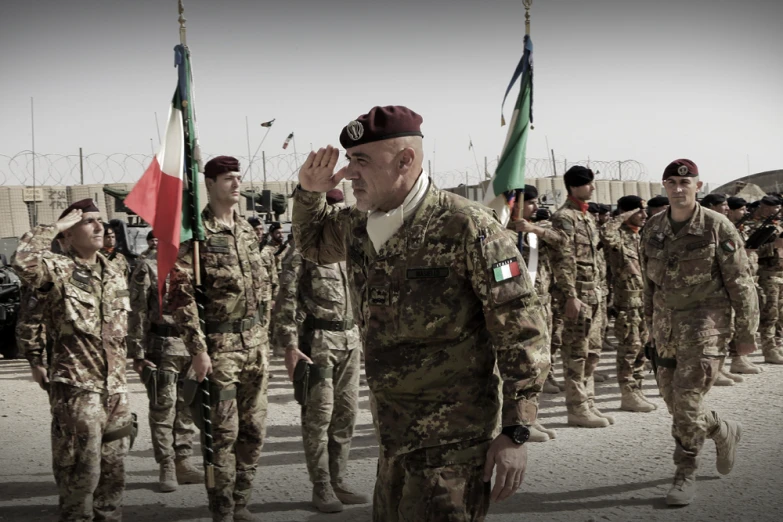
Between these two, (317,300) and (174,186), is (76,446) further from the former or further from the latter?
(317,300)

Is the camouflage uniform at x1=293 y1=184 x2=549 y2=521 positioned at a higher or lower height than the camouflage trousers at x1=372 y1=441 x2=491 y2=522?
higher

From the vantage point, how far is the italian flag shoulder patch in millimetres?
2957

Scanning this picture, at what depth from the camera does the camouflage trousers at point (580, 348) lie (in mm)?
8359

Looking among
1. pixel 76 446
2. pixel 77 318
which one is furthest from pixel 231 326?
pixel 76 446

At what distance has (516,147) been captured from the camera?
6.77 meters

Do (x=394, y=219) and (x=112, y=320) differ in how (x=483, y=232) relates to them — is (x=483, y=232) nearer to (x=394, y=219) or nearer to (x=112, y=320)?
(x=394, y=219)

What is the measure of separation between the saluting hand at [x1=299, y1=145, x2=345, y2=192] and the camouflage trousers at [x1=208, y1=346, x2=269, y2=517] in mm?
2052

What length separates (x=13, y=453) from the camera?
302 inches

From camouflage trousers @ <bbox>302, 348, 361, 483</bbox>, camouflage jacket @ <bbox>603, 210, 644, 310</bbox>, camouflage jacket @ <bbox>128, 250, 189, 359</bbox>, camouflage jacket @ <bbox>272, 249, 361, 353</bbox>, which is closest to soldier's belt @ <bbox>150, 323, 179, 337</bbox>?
camouflage jacket @ <bbox>128, 250, 189, 359</bbox>

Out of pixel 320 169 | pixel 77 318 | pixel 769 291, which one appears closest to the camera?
pixel 320 169

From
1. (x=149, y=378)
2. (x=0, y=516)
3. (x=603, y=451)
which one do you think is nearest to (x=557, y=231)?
(x=603, y=451)

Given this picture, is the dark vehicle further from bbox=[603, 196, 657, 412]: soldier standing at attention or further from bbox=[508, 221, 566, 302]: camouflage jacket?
bbox=[603, 196, 657, 412]: soldier standing at attention

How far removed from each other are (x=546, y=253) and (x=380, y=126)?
227 inches

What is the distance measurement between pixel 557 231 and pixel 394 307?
18.1ft
